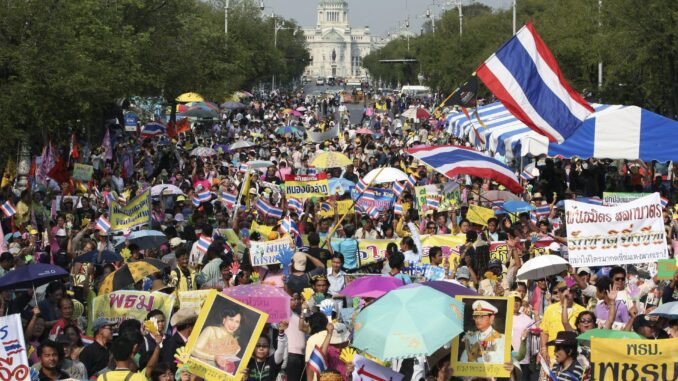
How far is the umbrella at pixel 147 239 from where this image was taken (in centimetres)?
1636

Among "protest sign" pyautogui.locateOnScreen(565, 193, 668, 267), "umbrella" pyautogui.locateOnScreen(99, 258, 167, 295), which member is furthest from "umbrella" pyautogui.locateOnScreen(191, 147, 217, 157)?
"protest sign" pyautogui.locateOnScreen(565, 193, 668, 267)

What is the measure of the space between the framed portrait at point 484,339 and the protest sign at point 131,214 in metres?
7.74

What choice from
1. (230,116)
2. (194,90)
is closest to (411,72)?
(230,116)

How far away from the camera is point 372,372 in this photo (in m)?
9.70

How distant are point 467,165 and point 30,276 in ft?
30.8

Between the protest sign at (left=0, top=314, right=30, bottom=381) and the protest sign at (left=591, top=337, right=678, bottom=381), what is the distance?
3.55 metres

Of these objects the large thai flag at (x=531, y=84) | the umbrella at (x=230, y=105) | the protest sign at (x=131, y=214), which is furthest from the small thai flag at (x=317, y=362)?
the umbrella at (x=230, y=105)

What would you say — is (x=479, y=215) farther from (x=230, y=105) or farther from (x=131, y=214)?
(x=230, y=105)

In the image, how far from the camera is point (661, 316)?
11102 millimetres

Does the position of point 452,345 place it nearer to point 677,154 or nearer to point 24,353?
point 24,353

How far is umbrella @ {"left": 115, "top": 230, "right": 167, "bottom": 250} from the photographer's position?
1636 cm

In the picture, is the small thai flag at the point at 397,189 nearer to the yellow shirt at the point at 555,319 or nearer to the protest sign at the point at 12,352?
the yellow shirt at the point at 555,319

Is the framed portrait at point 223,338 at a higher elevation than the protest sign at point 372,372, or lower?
higher

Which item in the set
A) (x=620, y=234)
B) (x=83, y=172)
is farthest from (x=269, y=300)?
(x=83, y=172)
